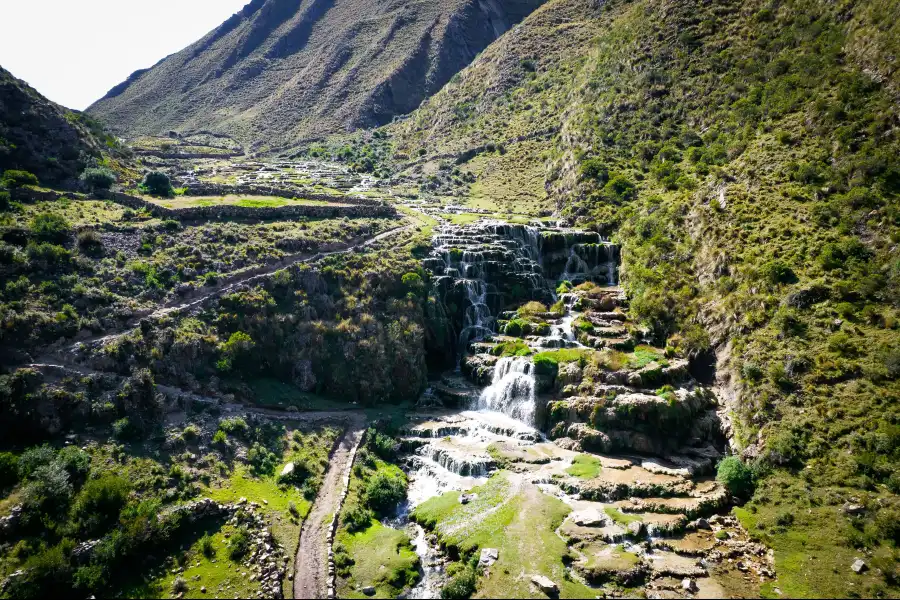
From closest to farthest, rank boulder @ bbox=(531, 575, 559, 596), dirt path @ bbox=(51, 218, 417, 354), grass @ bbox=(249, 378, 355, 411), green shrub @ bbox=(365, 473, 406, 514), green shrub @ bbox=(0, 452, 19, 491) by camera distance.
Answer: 1. boulder @ bbox=(531, 575, 559, 596)
2. green shrub @ bbox=(0, 452, 19, 491)
3. green shrub @ bbox=(365, 473, 406, 514)
4. dirt path @ bbox=(51, 218, 417, 354)
5. grass @ bbox=(249, 378, 355, 411)

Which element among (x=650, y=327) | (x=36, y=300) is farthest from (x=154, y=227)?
(x=650, y=327)

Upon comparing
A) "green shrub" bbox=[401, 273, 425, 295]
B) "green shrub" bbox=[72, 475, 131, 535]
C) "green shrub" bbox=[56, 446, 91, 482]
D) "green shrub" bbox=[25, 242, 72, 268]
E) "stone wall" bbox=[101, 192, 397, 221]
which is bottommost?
"green shrub" bbox=[72, 475, 131, 535]

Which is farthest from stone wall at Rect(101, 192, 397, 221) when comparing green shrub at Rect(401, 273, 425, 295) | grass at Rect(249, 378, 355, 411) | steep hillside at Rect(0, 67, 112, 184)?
grass at Rect(249, 378, 355, 411)

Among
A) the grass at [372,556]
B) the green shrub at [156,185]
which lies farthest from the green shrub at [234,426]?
the green shrub at [156,185]

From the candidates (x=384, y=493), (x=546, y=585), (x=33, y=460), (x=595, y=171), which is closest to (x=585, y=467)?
(x=546, y=585)

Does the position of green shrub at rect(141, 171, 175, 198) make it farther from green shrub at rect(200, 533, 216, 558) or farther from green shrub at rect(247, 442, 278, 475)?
green shrub at rect(200, 533, 216, 558)
